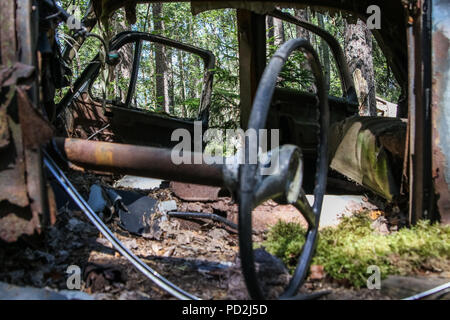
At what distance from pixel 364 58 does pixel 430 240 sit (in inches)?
279

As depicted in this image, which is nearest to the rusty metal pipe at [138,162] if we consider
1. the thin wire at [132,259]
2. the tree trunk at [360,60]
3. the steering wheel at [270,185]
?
the thin wire at [132,259]

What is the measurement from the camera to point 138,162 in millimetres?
2225

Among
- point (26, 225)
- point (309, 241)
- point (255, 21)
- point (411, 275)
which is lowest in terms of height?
point (411, 275)

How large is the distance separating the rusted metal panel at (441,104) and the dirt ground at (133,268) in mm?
1207

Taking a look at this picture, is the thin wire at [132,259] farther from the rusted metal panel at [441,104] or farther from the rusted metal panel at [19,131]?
the rusted metal panel at [441,104]

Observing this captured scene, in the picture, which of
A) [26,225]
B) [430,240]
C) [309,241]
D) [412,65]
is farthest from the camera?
[412,65]

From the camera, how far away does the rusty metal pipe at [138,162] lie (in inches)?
87.1

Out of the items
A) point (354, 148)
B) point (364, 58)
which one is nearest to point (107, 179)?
point (354, 148)

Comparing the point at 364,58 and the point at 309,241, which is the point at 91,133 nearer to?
the point at 309,241

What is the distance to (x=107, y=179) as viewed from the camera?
15.4 feet

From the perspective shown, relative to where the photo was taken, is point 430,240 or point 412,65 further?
point 412,65

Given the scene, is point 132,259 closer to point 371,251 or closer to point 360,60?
point 371,251

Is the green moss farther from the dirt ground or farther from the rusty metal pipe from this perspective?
the rusty metal pipe

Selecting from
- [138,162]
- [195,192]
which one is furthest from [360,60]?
[138,162]
